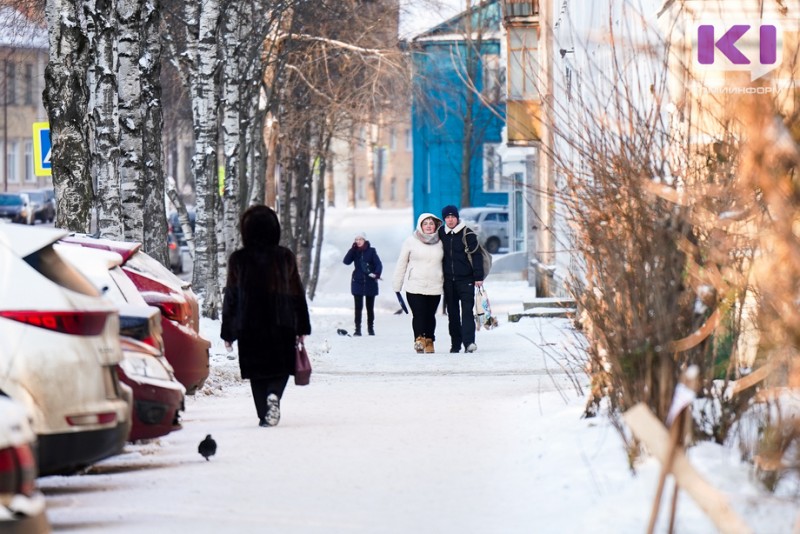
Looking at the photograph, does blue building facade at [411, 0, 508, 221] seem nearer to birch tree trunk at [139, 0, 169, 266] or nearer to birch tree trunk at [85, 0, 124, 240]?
birch tree trunk at [139, 0, 169, 266]

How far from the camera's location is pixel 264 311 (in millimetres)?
12008

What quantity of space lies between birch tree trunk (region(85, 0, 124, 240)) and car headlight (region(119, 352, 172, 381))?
8137 mm

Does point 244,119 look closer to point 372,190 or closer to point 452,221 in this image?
point 452,221

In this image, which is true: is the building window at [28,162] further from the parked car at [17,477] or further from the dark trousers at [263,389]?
the parked car at [17,477]

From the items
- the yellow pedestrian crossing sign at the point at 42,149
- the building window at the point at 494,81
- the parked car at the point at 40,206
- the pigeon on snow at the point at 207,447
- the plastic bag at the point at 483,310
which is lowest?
the parked car at the point at 40,206

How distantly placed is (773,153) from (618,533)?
6.13 ft

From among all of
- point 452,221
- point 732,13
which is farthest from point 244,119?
point 732,13

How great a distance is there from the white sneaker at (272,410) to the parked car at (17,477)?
6110mm

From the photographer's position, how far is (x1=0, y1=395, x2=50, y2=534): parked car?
18.3 feet

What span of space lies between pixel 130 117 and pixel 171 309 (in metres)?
6.70

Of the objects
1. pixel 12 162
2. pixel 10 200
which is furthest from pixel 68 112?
pixel 12 162

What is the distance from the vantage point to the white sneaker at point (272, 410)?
38.9ft

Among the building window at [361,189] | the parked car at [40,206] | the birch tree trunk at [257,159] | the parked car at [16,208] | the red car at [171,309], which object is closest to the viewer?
the red car at [171,309]

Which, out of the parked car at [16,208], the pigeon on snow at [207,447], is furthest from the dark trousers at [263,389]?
the parked car at [16,208]
